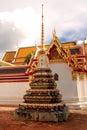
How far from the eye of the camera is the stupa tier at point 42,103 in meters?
10.4

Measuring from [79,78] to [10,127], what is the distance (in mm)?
7899

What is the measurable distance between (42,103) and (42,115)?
0.69m

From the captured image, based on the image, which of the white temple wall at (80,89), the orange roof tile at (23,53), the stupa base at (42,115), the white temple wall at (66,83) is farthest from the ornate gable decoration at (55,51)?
the orange roof tile at (23,53)

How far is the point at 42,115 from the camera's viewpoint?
1037 centimetres

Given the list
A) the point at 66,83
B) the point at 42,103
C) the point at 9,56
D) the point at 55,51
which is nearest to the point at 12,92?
the point at 66,83

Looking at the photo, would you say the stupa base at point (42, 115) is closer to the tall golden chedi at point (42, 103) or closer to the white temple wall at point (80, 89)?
the tall golden chedi at point (42, 103)

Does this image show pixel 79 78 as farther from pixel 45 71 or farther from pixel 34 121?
pixel 34 121

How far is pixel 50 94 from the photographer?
11.1 m

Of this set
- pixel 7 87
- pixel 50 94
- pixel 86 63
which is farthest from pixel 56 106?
pixel 7 87

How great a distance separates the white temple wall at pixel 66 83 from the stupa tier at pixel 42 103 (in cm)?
391

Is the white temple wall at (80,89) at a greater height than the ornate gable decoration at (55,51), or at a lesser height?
lesser

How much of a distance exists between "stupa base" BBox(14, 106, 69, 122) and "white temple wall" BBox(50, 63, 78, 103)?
4.77 m

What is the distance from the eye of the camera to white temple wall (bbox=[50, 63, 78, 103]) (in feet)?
50.7

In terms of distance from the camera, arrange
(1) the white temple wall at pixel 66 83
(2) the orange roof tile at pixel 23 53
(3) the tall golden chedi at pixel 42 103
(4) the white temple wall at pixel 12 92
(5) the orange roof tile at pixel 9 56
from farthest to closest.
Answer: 1. (5) the orange roof tile at pixel 9 56
2. (2) the orange roof tile at pixel 23 53
3. (4) the white temple wall at pixel 12 92
4. (1) the white temple wall at pixel 66 83
5. (3) the tall golden chedi at pixel 42 103
